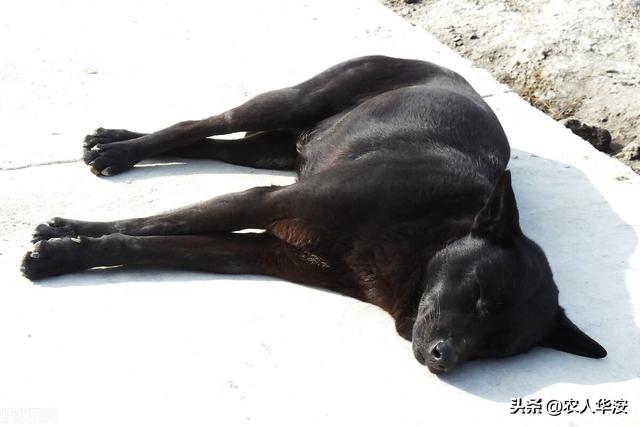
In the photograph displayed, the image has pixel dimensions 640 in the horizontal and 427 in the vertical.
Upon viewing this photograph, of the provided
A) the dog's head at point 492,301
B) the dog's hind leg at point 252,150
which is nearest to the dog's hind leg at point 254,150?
the dog's hind leg at point 252,150

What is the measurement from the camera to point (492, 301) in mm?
3139

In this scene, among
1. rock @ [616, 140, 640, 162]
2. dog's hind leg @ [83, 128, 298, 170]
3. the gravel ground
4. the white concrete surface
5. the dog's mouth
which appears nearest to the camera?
the white concrete surface

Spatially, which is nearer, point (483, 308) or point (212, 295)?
point (483, 308)

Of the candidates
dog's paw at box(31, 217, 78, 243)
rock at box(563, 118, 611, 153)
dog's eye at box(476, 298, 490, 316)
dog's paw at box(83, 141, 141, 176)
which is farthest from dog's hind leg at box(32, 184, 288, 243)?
rock at box(563, 118, 611, 153)

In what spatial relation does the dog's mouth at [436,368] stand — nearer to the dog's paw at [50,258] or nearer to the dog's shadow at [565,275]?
the dog's shadow at [565,275]

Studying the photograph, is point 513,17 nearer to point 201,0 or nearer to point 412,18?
point 412,18

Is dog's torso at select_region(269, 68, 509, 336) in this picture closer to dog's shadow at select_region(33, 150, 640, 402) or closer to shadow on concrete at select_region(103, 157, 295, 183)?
dog's shadow at select_region(33, 150, 640, 402)

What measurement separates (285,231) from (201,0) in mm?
3081

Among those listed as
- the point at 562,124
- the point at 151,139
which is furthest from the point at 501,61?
the point at 151,139

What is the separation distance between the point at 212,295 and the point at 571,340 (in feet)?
4.28

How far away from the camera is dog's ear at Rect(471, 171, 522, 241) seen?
10.7 ft

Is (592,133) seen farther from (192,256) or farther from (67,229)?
(67,229)

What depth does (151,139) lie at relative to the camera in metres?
4.34

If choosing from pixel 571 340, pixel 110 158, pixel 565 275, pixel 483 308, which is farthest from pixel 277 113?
pixel 571 340
